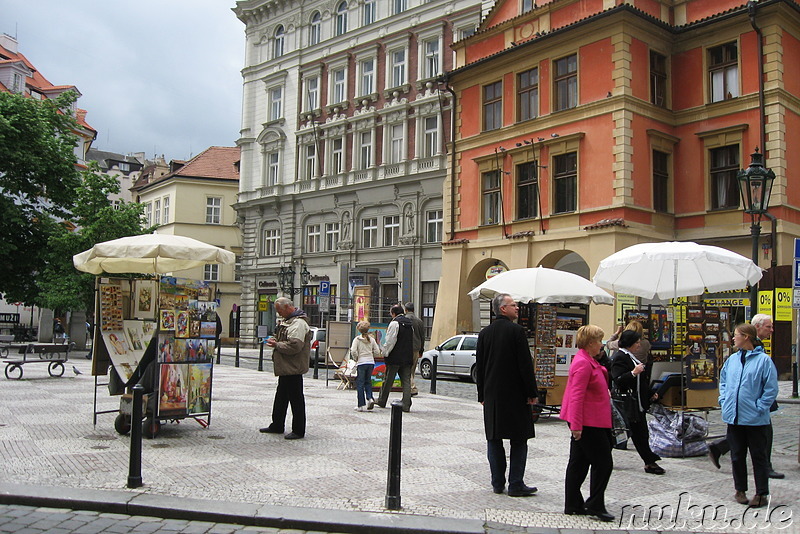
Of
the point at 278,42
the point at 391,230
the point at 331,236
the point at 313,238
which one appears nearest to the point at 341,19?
the point at 278,42

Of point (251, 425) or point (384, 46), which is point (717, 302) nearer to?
point (251, 425)

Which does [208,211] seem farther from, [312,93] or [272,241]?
[312,93]

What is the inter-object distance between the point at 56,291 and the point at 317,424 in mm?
21606

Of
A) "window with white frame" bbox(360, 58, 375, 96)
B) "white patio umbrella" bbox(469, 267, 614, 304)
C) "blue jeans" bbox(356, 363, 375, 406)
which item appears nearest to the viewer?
"white patio umbrella" bbox(469, 267, 614, 304)

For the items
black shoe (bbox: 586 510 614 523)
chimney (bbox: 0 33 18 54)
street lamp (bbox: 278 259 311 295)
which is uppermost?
chimney (bbox: 0 33 18 54)

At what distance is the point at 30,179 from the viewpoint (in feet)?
100

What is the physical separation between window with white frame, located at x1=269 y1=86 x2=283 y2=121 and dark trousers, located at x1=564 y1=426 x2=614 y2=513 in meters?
41.3

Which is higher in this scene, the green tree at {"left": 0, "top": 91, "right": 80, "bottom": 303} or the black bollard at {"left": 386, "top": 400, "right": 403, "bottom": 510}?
the green tree at {"left": 0, "top": 91, "right": 80, "bottom": 303}

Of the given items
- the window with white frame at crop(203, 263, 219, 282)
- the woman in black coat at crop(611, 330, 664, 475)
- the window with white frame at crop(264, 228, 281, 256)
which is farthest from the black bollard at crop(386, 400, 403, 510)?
the window with white frame at crop(203, 263, 219, 282)

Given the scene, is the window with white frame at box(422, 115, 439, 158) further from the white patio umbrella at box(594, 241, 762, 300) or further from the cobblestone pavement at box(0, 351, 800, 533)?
the cobblestone pavement at box(0, 351, 800, 533)

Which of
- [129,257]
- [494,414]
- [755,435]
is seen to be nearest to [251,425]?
[129,257]

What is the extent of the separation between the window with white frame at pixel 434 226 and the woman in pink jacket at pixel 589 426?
1130 inches

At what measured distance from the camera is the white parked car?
23.0 metres

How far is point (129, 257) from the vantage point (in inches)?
408
